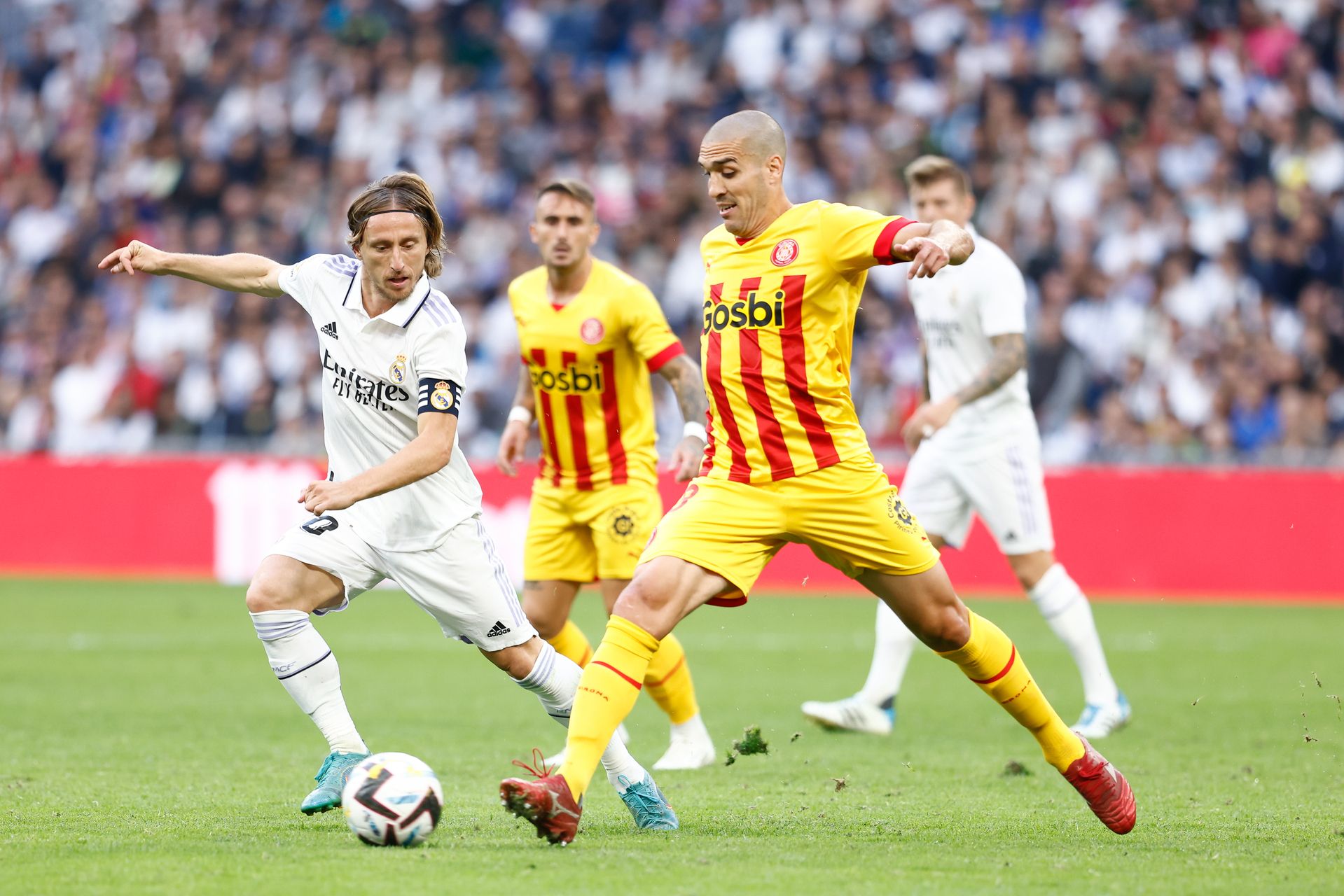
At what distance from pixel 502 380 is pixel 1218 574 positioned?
7.83 m

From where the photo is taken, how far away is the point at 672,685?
26.8 ft

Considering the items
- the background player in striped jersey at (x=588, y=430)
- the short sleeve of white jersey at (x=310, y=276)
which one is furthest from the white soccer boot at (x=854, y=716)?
the short sleeve of white jersey at (x=310, y=276)

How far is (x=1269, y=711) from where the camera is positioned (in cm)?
993

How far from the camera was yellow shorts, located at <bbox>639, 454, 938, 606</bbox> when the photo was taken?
592 cm

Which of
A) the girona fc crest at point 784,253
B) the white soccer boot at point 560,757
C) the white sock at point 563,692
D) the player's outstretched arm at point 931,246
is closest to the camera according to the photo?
the player's outstretched arm at point 931,246

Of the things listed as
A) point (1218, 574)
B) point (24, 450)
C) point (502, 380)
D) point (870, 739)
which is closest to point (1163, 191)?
point (1218, 574)

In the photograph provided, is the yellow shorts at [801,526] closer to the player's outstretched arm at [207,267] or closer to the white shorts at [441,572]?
the white shorts at [441,572]

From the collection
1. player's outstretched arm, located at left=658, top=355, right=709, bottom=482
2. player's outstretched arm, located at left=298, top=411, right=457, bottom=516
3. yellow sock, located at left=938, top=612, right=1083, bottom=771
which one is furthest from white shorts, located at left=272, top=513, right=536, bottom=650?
yellow sock, located at left=938, top=612, right=1083, bottom=771

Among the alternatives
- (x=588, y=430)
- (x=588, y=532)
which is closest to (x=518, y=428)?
(x=588, y=430)

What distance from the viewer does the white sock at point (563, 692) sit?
6.16 metres

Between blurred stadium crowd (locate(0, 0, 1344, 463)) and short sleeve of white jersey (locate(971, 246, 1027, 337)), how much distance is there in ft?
24.2

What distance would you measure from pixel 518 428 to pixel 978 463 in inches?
Answer: 104

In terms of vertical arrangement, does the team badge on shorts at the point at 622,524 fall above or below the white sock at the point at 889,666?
above

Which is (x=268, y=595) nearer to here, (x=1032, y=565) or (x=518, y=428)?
(x=518, y=428)
